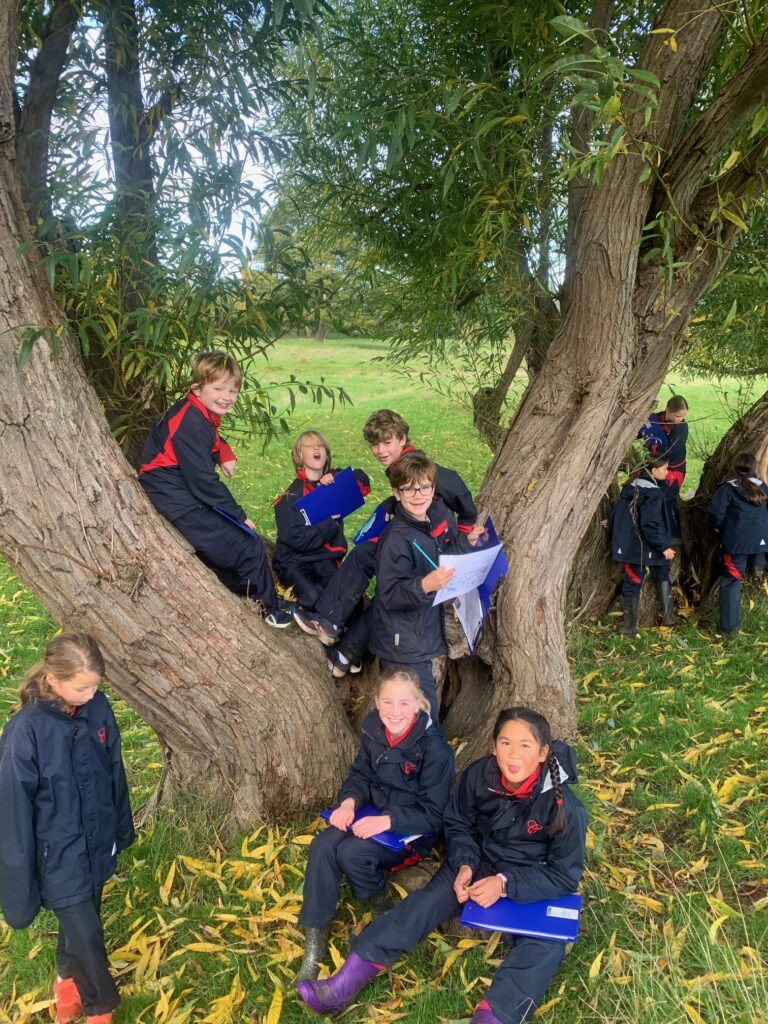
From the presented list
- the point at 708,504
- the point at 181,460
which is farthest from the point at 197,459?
the point at 708,504

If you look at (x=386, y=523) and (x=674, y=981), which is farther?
(x=386, y=523)

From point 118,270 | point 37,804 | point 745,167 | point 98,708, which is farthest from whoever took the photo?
point 745,167

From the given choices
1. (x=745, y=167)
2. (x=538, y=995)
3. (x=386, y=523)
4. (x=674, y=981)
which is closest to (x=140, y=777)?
(x=386, y=523)

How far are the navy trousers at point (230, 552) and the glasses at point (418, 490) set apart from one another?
779mm

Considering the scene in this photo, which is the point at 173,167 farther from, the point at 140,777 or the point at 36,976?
the point at 36,976

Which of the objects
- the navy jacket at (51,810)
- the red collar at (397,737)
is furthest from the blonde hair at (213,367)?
the red collar at (397,737)

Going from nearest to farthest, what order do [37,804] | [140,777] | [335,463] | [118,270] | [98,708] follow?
1. [37,804]
2. [98,708]
3. [118,270]
4. [140,777]
5. [335,463]

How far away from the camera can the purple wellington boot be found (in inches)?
111

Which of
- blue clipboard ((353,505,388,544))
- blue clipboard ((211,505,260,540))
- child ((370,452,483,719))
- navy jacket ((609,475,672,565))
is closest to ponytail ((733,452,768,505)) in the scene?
navy jacket ((609,475,672,565))

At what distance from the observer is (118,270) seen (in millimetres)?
3299

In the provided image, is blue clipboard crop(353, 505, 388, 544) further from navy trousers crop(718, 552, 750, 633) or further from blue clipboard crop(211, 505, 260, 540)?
navy trousers crop(718, 552, 750, 633)

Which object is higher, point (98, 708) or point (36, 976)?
point (98, 708)

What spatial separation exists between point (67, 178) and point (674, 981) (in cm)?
393

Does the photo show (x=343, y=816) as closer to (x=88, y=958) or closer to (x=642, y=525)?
(x=88, y=958)
